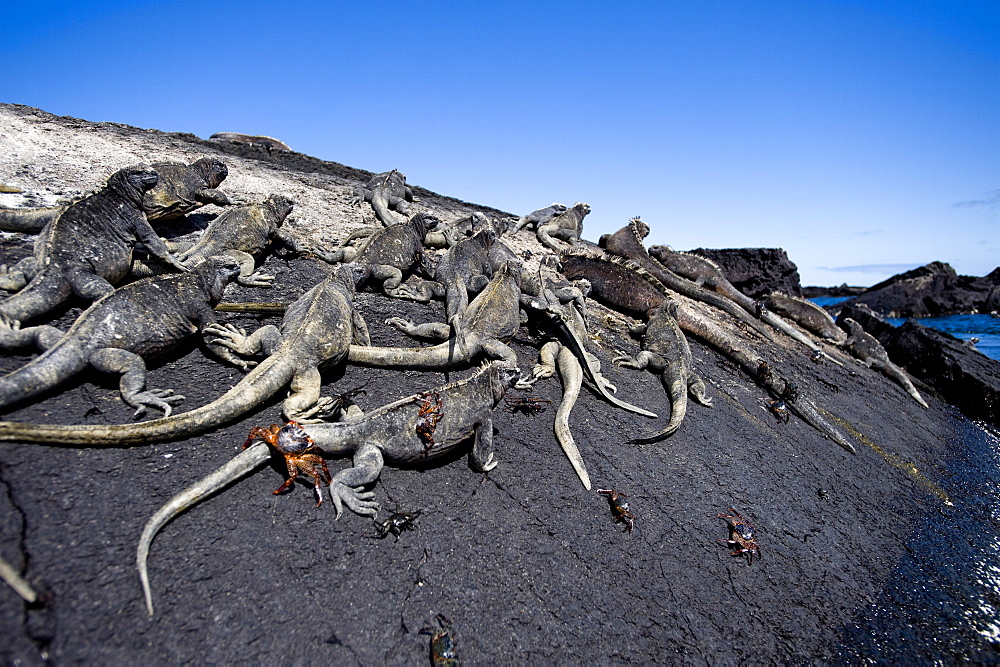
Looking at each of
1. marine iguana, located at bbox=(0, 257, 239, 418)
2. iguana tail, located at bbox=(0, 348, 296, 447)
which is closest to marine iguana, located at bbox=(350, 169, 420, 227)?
marine iguana, located at bbox=(0, 257, 239, 418)

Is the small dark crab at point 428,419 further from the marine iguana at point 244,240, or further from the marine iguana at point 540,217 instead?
the marine iguana at point 540,217

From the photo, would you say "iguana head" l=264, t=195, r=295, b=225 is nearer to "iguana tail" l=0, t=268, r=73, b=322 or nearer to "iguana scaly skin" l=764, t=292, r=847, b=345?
"iguana tail" l=0, t=268, r=73, b=322

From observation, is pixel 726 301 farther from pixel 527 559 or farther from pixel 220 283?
pixel 220 283

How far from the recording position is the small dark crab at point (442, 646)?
2.61 metres

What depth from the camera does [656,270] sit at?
462 inches

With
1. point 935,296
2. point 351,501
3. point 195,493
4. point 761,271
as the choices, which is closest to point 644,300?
point 351,501

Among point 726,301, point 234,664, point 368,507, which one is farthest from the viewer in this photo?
point 726,301

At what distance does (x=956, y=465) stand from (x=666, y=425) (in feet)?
18.4

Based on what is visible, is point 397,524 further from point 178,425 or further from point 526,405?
point 526,405

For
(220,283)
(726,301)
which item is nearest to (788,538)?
(220,283)

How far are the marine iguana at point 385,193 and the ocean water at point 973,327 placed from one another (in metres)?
23.7

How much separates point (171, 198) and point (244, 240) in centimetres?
125

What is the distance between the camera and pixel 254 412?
3.88 m

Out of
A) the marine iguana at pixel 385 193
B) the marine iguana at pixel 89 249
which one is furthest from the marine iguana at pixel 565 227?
the marine iguana at pixel 89 249
